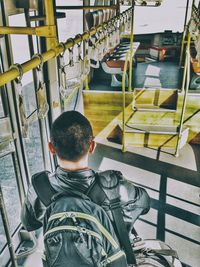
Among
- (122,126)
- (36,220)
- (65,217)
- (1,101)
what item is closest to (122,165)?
(122,126)

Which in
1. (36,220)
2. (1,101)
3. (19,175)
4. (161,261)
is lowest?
(161,261)

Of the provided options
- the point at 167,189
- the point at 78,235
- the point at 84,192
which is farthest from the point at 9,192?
the point at 78,235

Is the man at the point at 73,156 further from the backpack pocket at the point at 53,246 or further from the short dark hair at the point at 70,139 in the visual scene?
the backpack pocket at the point at 53,246

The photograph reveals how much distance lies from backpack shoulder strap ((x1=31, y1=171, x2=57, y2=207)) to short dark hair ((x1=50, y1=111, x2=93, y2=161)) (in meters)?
0.13

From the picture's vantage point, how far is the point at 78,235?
38.1 inches

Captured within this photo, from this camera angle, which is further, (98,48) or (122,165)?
(122,165)

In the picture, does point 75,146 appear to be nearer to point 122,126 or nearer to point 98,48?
point 98,48

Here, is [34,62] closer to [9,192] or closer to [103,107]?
[103,107]

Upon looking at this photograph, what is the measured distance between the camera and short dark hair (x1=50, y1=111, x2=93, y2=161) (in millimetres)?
1165

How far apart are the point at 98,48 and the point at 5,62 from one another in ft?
4.54

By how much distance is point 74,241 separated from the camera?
0.96m

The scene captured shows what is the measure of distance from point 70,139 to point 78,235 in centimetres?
40

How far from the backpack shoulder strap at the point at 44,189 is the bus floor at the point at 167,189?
1.39m

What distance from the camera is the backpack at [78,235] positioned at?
95cm
